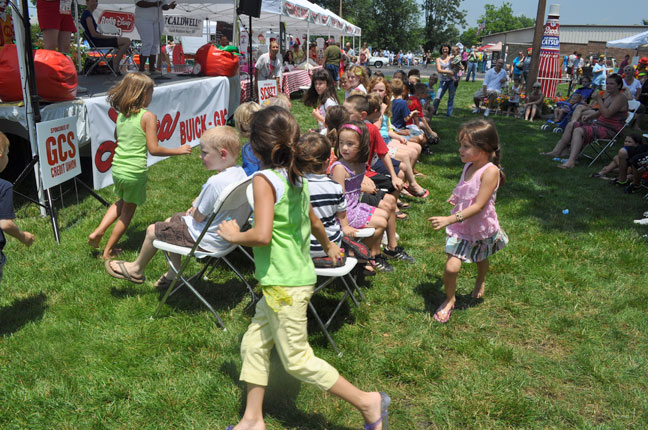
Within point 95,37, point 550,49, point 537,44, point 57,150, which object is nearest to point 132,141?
point 57,150

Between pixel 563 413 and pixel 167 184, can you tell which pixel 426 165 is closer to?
pixel 167 184

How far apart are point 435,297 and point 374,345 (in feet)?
2.95

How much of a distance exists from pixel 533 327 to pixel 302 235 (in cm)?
209

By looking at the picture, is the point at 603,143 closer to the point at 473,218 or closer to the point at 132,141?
the point at 473,218

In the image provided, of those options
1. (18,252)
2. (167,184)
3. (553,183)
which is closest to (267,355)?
(18,252)

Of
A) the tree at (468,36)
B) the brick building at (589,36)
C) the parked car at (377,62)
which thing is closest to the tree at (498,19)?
the tree at (468,36)

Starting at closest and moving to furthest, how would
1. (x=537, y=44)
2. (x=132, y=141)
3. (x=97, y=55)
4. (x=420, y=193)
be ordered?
(x=132, y=141)
(x=420, y=193)
(x=97, y=55)
(x=537, y=44)

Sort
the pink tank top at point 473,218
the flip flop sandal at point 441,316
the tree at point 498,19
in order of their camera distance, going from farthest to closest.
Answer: the tree at point 498,19, the flip flop sandal at point 441,316, the pink tank top at point 473,218

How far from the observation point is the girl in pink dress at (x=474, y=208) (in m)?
3.18

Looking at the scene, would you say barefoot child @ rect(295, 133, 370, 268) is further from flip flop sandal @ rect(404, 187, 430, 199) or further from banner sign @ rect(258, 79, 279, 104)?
banner sign @ rect(258, 79, 279, 104)

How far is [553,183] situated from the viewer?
7.30 meters

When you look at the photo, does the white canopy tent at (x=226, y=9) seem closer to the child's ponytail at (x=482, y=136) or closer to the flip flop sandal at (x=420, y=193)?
the flip flop sandal at (x=420, y=193)

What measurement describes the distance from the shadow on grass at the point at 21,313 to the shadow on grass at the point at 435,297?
9.19 feet

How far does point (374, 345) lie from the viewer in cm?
321
